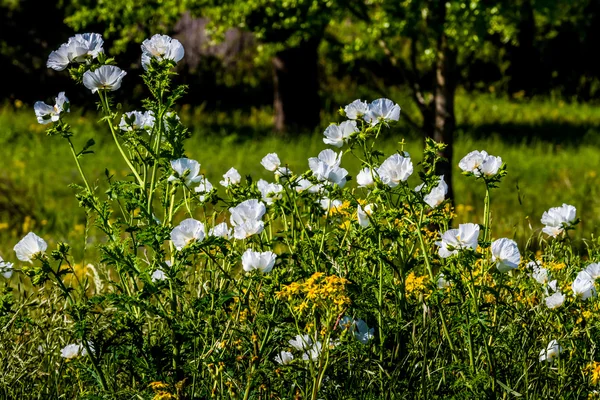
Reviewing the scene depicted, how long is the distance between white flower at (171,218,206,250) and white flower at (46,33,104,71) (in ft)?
1.92

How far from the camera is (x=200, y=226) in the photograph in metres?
2.54

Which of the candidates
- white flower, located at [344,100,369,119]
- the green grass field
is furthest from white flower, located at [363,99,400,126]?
the green grass field

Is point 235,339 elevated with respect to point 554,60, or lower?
elevated

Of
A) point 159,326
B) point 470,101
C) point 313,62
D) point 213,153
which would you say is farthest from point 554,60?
point 159,326

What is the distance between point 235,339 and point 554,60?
1392cm

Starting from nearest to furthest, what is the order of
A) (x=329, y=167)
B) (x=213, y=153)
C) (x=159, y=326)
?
(x=329, y=167) < (x=159, y=326) < (x=213, y=153)

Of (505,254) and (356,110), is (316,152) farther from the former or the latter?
(505,254)

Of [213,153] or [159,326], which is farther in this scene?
[213,153]

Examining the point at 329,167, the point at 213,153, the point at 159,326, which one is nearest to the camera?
the point at 329,167

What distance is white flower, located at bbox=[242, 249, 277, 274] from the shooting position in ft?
8.13

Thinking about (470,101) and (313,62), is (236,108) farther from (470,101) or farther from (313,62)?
(470,101)

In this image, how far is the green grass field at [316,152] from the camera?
759cm

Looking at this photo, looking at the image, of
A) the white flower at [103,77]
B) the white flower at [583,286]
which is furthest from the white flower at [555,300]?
the white flower at [103,77]

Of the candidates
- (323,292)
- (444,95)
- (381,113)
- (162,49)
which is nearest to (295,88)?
(444,95)
